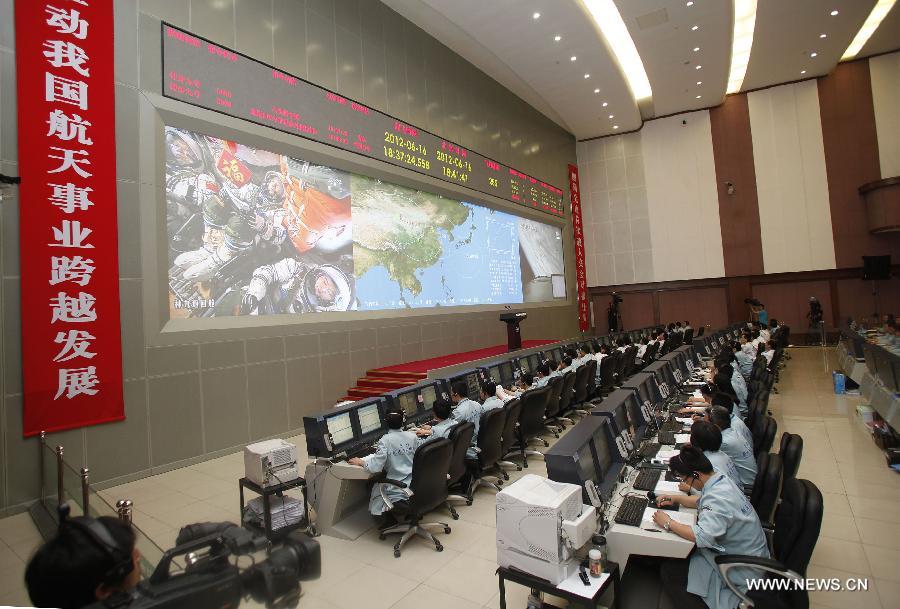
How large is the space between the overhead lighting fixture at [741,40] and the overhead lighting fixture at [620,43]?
222 centimetres

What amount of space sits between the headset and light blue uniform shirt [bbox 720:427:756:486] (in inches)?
129

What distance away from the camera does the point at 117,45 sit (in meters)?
4.99

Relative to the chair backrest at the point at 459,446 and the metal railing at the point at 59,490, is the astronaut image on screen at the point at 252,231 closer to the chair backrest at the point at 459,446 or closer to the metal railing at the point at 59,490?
the metal railing at the point at 59,490

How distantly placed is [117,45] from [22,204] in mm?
2034

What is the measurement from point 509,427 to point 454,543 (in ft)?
4.66

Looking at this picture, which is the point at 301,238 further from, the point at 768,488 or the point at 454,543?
the point at 768,488

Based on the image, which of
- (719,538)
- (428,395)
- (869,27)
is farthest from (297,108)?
(869,27)

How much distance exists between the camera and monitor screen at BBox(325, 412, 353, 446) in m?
3.63

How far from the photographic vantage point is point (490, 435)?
4.14 metres

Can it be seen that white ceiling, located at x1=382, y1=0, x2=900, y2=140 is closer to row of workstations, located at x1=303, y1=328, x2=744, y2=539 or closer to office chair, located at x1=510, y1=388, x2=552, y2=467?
office chair, located at x1=510, y1=388, x2=552, y2=467

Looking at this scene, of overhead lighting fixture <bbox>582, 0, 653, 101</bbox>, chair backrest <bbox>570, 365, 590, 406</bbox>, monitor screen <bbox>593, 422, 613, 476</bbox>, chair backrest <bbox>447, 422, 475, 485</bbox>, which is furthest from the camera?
overhead lighting fixture <bbox>582, 0, 653, 101</bbox>

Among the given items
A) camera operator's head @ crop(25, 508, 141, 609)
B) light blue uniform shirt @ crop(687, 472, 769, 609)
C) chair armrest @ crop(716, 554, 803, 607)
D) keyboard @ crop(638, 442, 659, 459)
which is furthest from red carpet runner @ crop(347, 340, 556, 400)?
camera operator's head @ crop(25, 508, 141, 609)

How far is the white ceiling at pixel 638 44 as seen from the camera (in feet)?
30.9

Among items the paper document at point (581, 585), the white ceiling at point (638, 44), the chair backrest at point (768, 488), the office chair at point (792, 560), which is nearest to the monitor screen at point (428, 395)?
the paper document at point (581, 585)
